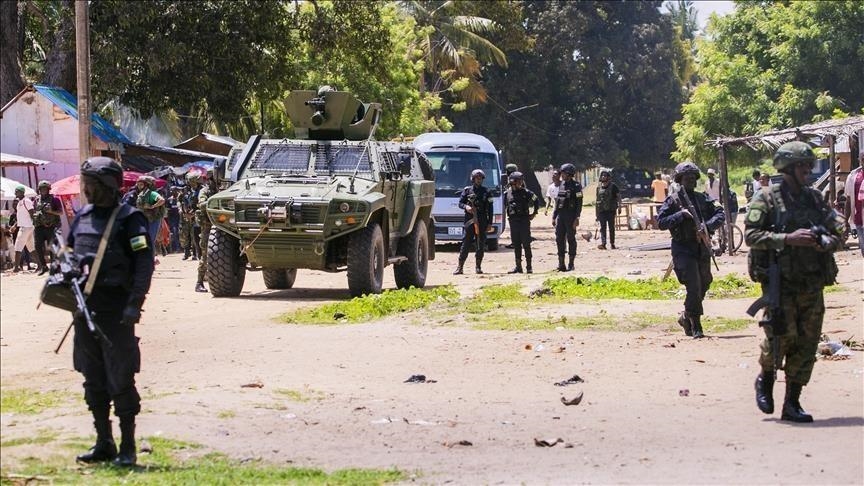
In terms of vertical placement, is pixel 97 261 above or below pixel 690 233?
above

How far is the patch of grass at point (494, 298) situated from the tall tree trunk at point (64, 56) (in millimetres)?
11915

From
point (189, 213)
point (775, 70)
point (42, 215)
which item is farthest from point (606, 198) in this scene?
point (775, 70)

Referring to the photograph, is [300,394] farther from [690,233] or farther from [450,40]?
[450,40]

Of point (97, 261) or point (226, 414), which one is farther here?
point (226, 414)

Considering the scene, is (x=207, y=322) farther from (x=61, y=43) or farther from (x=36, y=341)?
(x=61, y=43)

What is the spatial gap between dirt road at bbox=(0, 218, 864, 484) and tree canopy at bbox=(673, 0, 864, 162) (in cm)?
2627

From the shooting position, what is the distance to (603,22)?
2405 inches

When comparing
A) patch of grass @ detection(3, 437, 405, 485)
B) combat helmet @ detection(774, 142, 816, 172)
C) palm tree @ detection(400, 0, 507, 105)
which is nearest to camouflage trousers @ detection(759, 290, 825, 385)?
combat helmet @ detection(774, 142, 816, 172)

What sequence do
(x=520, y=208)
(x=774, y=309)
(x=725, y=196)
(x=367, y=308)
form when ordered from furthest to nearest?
(x=725, y=196), (x=520, y=208), (x=367, y=308), (x=774, y=309)

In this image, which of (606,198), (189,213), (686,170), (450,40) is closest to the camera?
(686,170)

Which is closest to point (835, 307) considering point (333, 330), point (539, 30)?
point (333, 330)

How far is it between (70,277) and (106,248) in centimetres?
23

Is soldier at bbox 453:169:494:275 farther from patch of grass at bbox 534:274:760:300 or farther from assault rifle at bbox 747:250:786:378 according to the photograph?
assault rifle at bbox 747:250:786:378

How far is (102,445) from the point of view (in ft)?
22.5
